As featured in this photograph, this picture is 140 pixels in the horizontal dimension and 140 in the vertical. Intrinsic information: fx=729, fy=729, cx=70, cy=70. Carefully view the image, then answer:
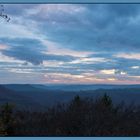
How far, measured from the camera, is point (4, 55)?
20.8ft

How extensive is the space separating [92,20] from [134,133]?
1046 mm

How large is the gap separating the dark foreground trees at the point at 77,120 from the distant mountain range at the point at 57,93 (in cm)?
5

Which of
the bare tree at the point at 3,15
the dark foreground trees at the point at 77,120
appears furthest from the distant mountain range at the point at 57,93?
the bare tree at the point at 3,15

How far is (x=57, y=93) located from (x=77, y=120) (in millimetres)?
293

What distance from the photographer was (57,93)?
6.37m

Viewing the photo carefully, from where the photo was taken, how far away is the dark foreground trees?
6.34 m

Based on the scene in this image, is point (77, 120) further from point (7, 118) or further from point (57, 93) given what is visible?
point (7, 118)

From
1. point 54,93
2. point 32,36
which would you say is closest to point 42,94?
point 54,93

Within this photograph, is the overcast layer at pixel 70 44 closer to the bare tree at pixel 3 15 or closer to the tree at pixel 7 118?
the bare tree at pixel 3 15

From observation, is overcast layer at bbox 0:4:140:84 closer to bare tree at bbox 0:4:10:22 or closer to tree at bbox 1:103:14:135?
bare tree at bbox 0:4:10:22

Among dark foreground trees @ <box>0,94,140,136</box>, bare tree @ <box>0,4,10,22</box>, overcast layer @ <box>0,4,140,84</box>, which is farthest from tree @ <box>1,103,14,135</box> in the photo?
bare tree @ <box>0,4,10,22</box>

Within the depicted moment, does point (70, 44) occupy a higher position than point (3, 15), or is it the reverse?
point (3, 15)

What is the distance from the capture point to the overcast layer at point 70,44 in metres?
6.30

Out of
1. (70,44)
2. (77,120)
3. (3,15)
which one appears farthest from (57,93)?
(3,15)
